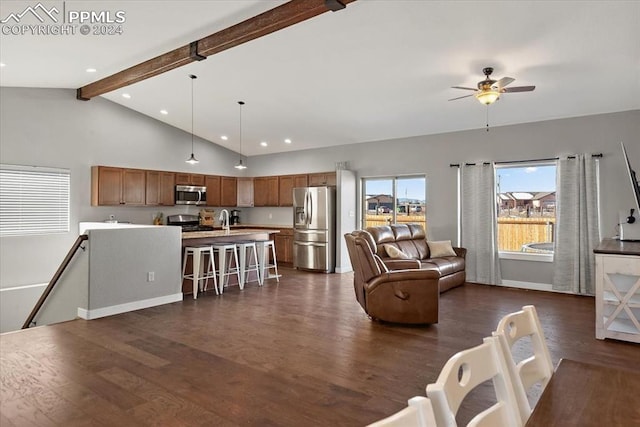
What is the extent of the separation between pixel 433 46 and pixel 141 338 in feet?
14.5

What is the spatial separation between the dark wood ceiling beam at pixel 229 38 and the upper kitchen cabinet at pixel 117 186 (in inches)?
64.1

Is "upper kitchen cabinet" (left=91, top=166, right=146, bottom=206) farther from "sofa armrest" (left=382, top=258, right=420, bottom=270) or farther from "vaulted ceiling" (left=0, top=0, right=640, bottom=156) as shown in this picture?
"sofa armrest" (left=382, top=258, right=420, bottom=270)

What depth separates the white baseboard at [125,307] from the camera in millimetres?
4648

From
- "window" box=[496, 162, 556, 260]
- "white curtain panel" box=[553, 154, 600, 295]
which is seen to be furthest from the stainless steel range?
"white curtain panel" box=[553, 154, 600, 295]

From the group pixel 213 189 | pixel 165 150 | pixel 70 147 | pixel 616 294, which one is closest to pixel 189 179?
pixel 213 189

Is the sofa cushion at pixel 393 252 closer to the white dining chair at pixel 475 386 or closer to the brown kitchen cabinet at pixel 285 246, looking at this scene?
the brown kitchen cabinet at pixel 285 246

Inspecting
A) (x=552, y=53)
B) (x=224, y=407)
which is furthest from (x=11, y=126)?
(x=552, y=53)

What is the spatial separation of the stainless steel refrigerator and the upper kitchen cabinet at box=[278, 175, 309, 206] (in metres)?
0.55

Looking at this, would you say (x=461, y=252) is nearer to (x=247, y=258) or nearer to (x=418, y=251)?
(x=418, y=251)

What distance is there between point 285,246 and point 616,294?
21.3 feet

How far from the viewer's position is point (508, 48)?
13.6 feet

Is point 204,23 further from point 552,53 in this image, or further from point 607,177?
point 607,177

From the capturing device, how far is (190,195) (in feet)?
28.1

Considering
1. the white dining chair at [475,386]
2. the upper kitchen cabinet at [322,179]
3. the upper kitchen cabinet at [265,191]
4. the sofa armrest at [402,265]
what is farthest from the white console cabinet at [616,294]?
the upper kitchen cabinet at [265,191]
